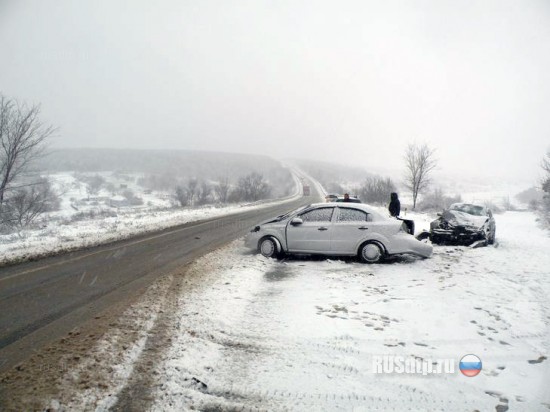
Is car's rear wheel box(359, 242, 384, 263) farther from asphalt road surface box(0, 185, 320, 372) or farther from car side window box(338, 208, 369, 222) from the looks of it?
asphalt road surface box(0, 185, 320, 372)

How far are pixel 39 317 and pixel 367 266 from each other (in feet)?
22.0

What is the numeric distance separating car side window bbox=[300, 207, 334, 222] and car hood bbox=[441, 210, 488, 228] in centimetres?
543

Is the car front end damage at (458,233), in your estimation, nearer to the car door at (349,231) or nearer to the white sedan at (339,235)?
the white sedan at (339,235)

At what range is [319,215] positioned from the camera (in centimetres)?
918

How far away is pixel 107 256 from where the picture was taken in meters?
9.69

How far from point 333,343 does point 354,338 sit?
0.33 meters

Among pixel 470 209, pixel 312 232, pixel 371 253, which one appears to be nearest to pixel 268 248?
pixel 312 232

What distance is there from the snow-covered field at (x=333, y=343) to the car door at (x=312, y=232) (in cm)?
132

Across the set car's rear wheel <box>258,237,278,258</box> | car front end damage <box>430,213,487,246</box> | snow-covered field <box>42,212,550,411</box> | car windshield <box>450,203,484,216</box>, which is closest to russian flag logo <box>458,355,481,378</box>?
snow-covered field <box>42,212,550,411</box>

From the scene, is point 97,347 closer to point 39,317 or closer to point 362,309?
point 39,317

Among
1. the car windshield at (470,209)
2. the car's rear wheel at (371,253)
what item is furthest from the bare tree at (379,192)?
the car's rear wheel at (371,253)

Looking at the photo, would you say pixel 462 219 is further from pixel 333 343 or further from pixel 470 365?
pixel 333 343

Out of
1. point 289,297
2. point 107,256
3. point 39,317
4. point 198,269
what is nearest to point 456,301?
point 289,297

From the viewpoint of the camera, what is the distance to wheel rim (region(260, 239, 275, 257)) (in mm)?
9367
